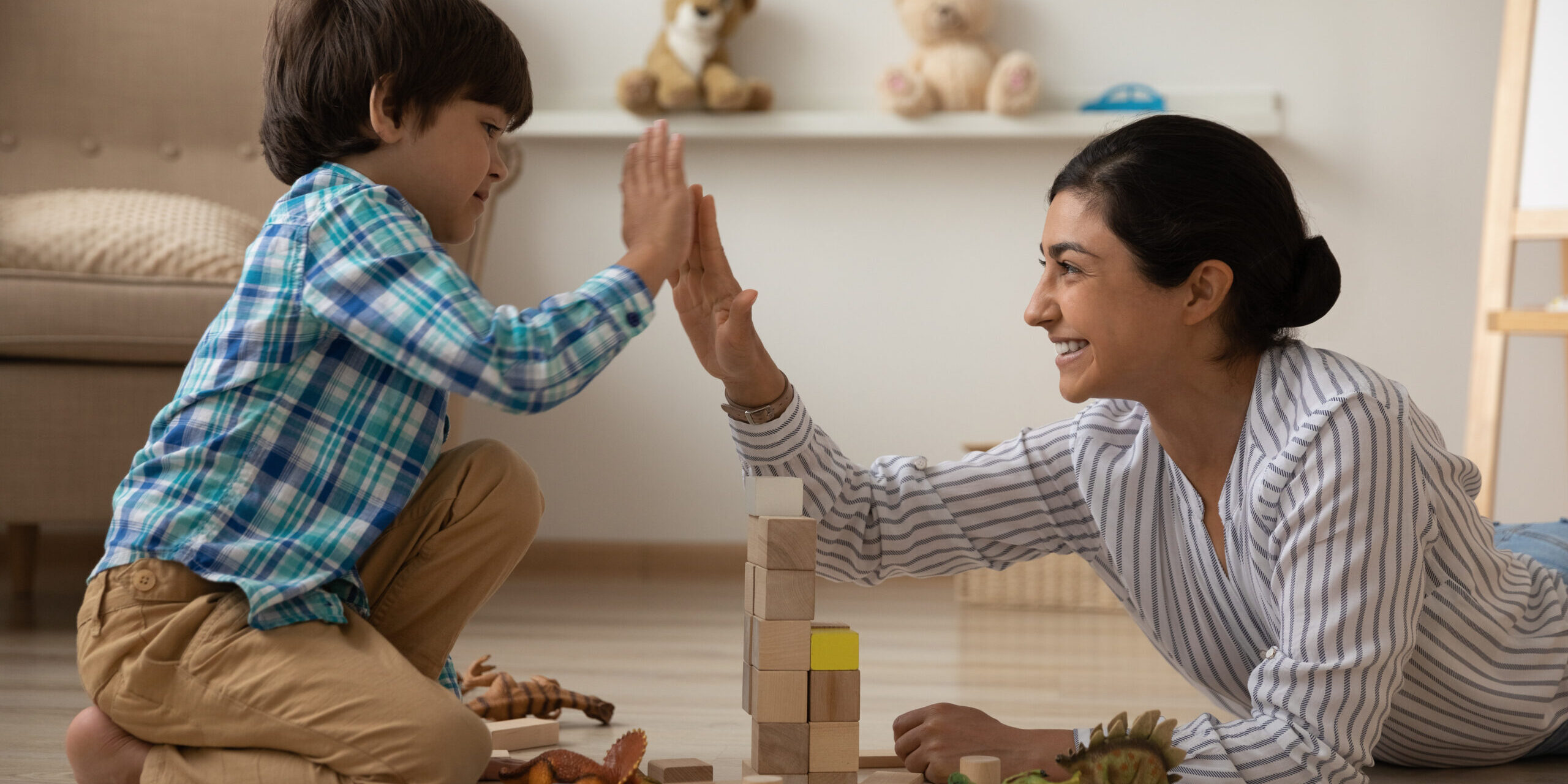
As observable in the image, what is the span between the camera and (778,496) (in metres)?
0.93

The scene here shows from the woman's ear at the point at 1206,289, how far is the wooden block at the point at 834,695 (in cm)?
41

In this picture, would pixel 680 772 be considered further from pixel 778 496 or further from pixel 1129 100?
pixel 1129 100

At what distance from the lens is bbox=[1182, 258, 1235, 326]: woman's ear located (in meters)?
1.02

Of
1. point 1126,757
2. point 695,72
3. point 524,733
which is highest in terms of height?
point 695,72

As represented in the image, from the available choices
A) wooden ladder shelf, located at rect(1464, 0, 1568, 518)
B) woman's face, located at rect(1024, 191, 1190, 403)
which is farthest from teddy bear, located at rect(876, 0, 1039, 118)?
woman's face, located at rect(1024, 191, 1190, 403)

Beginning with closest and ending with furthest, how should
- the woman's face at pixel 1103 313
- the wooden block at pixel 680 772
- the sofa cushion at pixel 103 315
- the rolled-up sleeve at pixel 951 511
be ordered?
1. the wooden block at pixel 680 772
2. the woman's face at pixel 1103 313
3. the rolled-up sleeve at pixel 951 511
4. the sofa cushion at pixel 103 315

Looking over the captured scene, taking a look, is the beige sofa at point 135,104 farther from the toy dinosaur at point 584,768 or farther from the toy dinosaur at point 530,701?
the toy dinosaur at point 584,768

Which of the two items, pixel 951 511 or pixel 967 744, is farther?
pixel 951 511

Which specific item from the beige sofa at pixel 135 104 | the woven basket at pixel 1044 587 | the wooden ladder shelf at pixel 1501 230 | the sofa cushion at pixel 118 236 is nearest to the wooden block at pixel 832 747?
the beige sofa at pixel 135 104

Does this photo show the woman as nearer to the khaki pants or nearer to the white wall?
the khaki pants

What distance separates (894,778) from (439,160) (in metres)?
0.58

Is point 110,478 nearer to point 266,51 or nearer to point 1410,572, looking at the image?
point 266,51

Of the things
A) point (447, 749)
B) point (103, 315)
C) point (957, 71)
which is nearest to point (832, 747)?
point (447, 749)

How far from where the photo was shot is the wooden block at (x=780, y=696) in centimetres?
90
